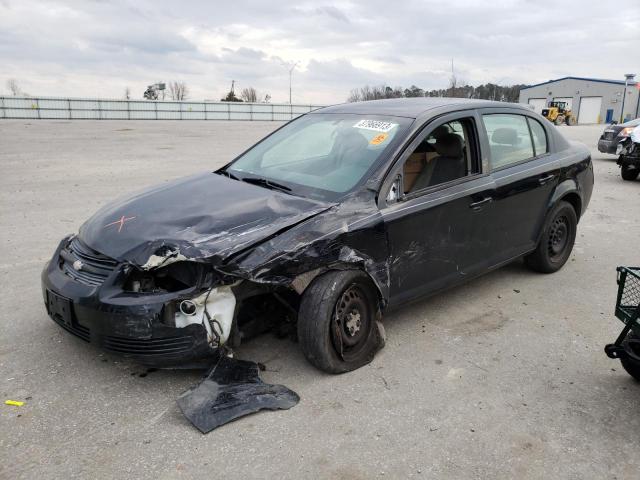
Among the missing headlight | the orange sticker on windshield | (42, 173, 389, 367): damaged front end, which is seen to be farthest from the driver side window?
the missing headlight

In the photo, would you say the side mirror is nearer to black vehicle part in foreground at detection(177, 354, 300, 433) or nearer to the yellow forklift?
black vehicle part in foreground at detection(177, 354, 300, 433)

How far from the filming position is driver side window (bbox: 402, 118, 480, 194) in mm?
4023

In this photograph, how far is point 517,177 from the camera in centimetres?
447

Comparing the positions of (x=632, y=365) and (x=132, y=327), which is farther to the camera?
(x=632, y=365)

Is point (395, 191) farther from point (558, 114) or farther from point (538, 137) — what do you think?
point (558, 114)

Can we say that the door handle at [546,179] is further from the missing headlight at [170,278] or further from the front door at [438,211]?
the missing headlight at [170,278]

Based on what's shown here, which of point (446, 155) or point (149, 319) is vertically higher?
point (446, 155)

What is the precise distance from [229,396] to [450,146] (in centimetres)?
248

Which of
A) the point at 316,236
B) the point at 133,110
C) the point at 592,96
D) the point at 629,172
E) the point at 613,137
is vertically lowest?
the point at 629,172

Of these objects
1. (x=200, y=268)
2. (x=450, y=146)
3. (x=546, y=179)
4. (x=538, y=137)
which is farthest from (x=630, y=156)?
(x=200, y=268)

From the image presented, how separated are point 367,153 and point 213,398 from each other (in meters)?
1.91

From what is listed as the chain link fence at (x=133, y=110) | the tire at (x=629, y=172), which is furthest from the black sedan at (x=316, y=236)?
the chain link fence at (x=133, y=110)

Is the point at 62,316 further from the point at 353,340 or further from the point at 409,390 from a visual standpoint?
the point at 409,390

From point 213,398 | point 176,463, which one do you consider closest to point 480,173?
point 213,398
